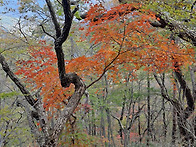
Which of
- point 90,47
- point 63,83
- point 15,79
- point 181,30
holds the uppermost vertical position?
point 90,47

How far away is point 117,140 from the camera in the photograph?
14.7m

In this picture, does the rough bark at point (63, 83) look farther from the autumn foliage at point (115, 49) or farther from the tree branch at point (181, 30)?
the tree branch at point (181, 30)

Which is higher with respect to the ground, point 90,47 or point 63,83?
point 90,47

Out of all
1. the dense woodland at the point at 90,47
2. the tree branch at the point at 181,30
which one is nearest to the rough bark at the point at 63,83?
the dense woodland at the point at 90,47

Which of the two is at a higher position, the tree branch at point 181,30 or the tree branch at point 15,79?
the tree branch at point 181,30

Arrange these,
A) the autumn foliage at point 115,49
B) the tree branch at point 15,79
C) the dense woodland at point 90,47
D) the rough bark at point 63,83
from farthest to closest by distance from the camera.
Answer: the tree branch at point 15,79, the autumn foliage at point 115,49, the dense woodland at point 90,47, the rough bark at point 63,83

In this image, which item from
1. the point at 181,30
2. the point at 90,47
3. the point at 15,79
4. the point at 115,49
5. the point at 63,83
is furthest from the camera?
the point at 90,47

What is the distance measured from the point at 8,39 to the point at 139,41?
543 centimetres

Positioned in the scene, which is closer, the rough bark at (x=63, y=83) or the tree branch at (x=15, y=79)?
the rough bark at (x=63, y=83)

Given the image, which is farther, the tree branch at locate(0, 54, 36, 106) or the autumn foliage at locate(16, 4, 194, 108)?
the tree branch at locate(0, 54, 36, 106)

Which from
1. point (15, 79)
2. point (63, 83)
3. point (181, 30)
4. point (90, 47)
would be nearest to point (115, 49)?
point (90, 47)

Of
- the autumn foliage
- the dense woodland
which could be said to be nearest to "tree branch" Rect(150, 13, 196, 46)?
the dense woodland

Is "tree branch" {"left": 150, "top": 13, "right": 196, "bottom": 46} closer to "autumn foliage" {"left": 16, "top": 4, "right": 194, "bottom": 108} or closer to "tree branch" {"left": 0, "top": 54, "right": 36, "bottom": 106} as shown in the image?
"autumn foliage" {"left": 16, "top": 4, "right": 194, "bottom": 108}

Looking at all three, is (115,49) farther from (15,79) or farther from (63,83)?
(15,79)
